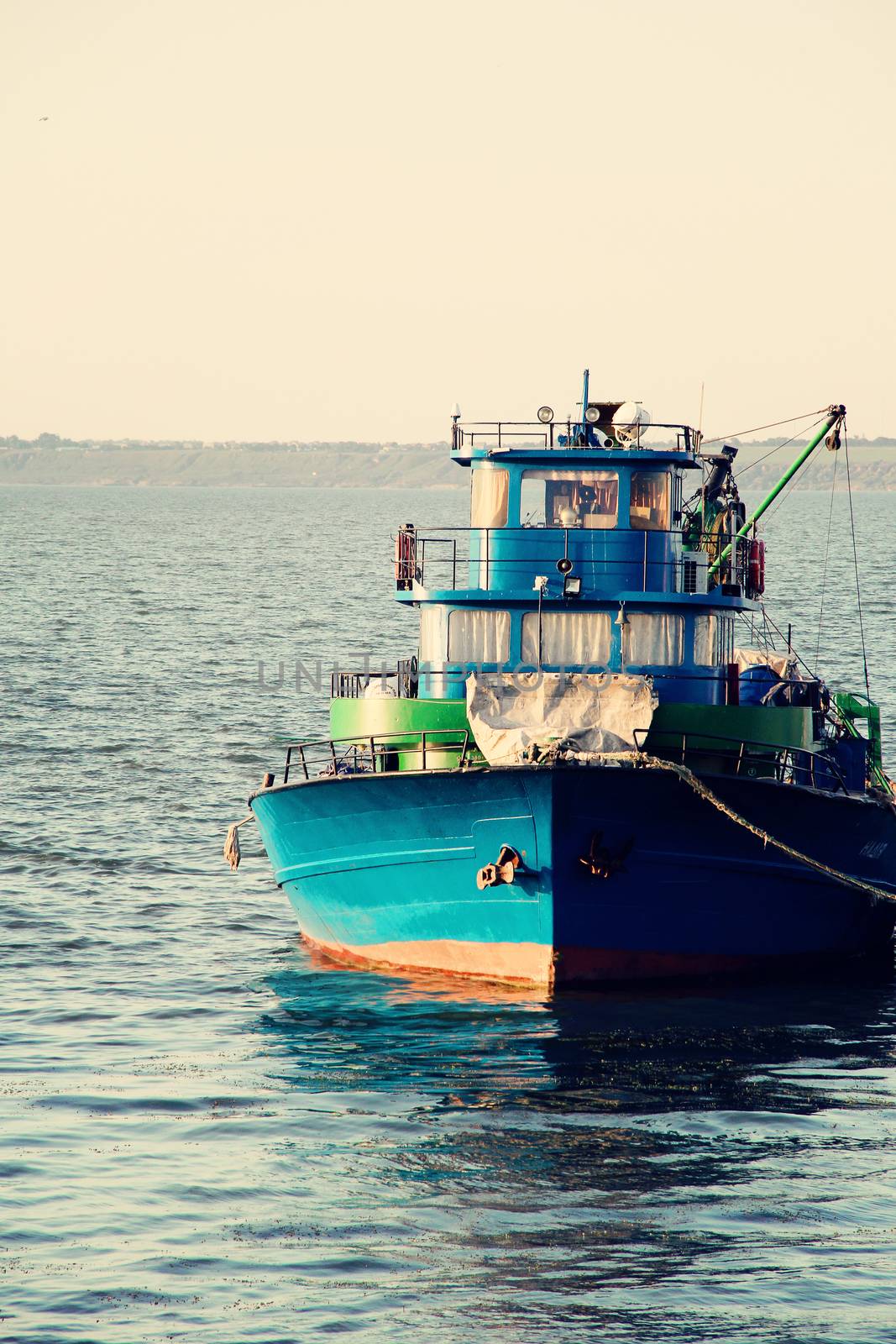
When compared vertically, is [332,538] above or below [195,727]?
above

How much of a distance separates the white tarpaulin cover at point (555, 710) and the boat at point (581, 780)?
3cm

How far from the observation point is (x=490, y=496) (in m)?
24.4

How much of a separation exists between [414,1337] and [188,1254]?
2248mm

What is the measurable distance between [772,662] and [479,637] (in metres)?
8.51

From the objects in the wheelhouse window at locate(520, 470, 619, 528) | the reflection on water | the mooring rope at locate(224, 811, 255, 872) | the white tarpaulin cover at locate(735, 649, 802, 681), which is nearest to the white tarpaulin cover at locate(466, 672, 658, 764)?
the wheelhouse window at locate(520, 470, 619, 528)

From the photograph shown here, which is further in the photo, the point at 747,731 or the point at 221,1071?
the point at 747,731

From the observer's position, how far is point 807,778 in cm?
2422

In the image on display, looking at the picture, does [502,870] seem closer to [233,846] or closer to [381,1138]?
[381,1138]

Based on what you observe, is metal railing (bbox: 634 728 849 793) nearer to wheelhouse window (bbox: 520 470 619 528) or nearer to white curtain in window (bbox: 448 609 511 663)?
white curtain in window (bbox: 448 609 511 663)

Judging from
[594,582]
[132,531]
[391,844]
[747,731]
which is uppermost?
[132,531]

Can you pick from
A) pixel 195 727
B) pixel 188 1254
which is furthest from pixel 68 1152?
pixel 195 727

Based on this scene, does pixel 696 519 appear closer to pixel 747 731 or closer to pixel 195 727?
pixel 747 731

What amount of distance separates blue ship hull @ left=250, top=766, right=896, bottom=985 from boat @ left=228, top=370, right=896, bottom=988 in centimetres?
3

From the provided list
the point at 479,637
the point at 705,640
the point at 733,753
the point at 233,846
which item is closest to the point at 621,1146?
the point at 733,753
